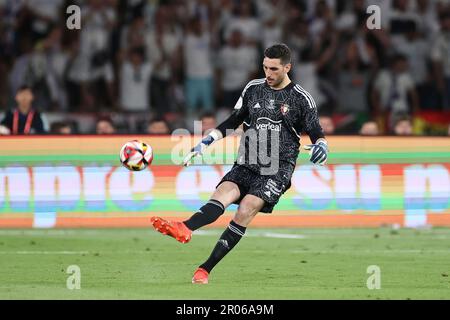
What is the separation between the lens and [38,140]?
17578 millimetres

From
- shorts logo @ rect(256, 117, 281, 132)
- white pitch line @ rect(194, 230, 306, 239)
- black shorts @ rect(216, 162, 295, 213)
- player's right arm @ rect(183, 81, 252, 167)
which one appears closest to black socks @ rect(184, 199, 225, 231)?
black shorts @ rect(216, 162, 295, 213)

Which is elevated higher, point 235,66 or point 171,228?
point 235,66

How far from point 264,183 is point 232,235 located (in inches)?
25.0

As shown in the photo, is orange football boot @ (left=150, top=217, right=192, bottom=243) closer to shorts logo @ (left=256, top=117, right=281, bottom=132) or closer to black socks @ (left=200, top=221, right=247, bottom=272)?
black socks @ (left=200, top=221, right=247, bottom=272)

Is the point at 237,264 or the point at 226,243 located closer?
the point at 226,243

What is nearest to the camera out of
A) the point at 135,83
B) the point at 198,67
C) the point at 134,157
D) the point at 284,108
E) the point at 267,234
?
the point at 284,108

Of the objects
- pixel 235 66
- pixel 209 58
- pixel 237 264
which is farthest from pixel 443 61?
pixel 237 264

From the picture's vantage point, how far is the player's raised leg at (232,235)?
11.5 m

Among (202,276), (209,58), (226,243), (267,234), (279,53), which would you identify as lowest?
(267,234)

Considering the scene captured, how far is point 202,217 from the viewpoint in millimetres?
11430

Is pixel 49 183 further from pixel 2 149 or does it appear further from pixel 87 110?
pixel 87 110

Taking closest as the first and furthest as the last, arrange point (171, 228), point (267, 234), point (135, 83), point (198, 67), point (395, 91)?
1. point (171, 228)
2. point (267, 234)
3. point (135, 83)
4. point (198, 67)
5. point (395, 91)

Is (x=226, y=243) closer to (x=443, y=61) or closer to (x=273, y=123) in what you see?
(x=273, y=123)
